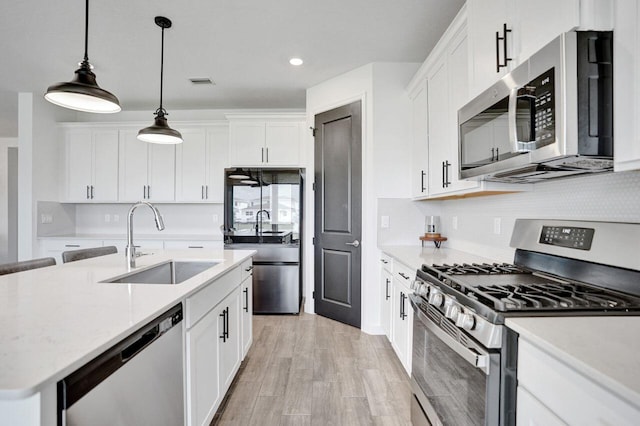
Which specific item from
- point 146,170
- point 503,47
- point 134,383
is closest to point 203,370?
point 134,383

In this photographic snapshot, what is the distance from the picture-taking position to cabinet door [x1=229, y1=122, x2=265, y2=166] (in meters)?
4.08

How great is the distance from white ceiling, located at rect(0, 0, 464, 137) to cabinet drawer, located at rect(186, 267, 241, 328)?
1.97 meters

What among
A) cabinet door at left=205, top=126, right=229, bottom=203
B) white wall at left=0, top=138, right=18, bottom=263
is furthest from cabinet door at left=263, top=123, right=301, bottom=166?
white wall at left=0, top=138, right=18, bottom=263

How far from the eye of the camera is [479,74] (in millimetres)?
1709

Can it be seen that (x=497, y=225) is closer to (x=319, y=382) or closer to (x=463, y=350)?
(x=463, y=350)

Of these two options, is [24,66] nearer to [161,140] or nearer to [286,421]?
[161,140]

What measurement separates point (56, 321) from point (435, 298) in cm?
138

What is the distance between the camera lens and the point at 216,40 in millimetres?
2865

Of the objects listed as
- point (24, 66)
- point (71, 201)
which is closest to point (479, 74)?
point (24, 66)

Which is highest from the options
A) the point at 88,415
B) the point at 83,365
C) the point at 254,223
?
the point at 254,223

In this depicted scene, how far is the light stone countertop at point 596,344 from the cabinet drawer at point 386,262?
175cm

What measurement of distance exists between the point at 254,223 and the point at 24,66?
2870mm

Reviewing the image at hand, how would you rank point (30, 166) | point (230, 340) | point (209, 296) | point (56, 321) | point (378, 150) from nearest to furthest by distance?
point (56, 321), point (209, 296), point (230, 340), point (378, 150), point (30, 166)

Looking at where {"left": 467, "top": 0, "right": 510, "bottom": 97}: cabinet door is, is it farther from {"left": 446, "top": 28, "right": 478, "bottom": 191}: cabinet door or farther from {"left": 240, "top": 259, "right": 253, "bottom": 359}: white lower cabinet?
{"left": 240, "top": 259, "right": 253, "bottom": 359}: white lower cabinet
